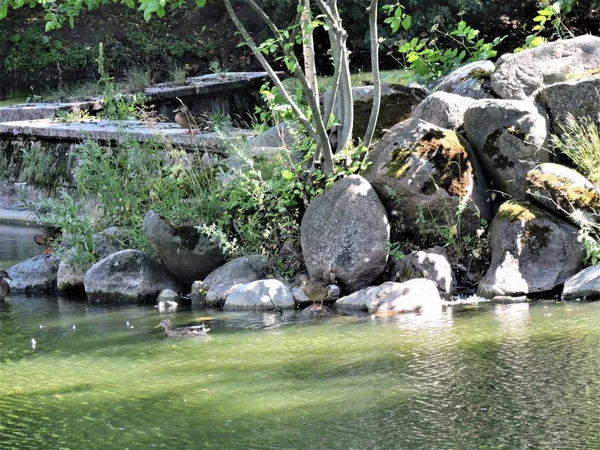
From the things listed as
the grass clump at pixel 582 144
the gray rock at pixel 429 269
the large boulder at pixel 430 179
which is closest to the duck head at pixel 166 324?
the gray rock at pixel 429 269

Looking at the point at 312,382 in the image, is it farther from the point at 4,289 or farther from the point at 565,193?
the point at 4,289

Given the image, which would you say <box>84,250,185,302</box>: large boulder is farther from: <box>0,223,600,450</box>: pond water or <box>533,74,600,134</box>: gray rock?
<box>533,74,600,134</box>: gray rock

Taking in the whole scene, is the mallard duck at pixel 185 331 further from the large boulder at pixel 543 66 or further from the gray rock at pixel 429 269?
the large boulder at pixel 543 66

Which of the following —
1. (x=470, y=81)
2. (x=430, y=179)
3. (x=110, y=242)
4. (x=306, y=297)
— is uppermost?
(x=470, y=81)

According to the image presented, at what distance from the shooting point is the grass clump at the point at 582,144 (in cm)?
984

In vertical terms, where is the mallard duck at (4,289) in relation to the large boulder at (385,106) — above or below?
below

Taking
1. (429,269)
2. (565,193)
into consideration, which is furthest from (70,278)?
(565,193)

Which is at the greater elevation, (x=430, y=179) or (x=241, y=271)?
(x=430, y=179)

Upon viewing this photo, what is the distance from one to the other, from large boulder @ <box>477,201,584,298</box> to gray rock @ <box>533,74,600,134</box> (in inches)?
44.2

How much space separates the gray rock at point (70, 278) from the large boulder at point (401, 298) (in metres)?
3.36

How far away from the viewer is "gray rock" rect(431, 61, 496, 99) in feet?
37.6

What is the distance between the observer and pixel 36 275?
38.4ft

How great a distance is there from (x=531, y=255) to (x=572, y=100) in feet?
5.77

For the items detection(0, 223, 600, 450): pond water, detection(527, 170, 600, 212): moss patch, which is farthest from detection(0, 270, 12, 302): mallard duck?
detection(527, 170, 600, 212): moss patch
